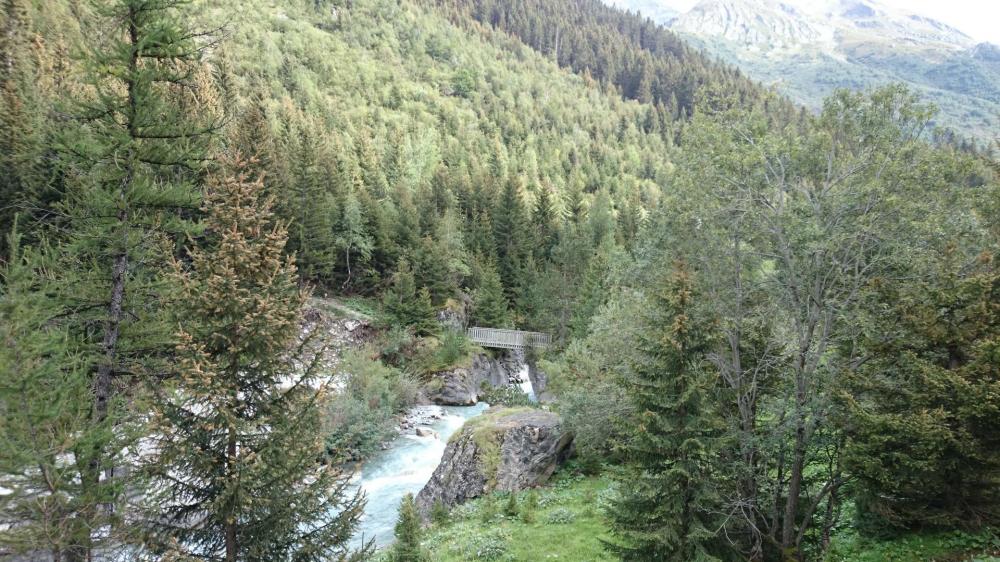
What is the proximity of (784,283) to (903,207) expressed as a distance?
3.08 m

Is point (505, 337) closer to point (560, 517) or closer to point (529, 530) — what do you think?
point (560, 517)

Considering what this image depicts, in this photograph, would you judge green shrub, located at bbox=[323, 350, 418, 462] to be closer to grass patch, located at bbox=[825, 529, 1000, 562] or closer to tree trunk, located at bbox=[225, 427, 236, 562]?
tree trunk, located at bbox=[225, 427, 236, 562]

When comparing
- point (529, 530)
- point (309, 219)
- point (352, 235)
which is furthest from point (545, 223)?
point (529, 530)

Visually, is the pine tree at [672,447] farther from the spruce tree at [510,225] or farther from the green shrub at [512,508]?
the spruce tree at [510,225]

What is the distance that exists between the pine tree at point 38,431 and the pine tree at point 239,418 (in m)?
1.57

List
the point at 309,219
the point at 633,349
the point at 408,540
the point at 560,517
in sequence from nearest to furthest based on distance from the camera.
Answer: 1. the point at 408,540
2. the point at 633,349
3. the point at 560,517
4. the point at 309,219

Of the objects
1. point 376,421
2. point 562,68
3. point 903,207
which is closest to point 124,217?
point 903,207

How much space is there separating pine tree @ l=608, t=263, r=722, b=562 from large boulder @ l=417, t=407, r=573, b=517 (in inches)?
404

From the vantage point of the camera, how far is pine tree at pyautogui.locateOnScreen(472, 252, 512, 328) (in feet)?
152

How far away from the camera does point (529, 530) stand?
52.9 ft

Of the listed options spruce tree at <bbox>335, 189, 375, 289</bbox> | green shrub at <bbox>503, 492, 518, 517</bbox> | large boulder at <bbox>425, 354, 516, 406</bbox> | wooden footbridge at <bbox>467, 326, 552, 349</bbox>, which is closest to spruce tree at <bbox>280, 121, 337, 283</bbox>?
spruce tree at <bbox>335, 189, 375, 289</bbox>

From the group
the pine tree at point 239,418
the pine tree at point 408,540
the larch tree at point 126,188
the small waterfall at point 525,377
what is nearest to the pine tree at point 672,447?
the pine tree at point 408,540

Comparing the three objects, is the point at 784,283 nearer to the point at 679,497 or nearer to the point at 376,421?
the point at 679,497

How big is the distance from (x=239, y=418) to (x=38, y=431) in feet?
11.4
